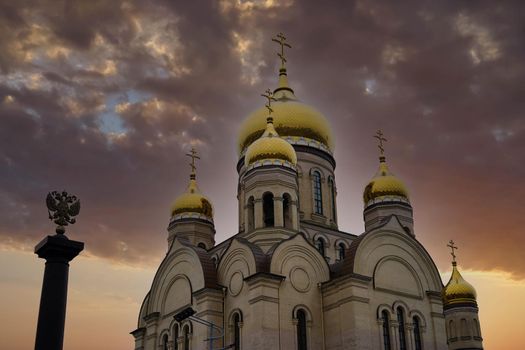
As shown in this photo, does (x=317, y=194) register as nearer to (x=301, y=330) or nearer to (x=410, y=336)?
(x=410, y=336)

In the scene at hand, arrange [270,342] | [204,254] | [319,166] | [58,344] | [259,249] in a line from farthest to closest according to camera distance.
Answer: [319,166], [204,254], [259,249], [270,342], [58,344]

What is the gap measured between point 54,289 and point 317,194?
1879 centimetres

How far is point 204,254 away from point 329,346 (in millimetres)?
6057

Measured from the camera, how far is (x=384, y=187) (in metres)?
31.8

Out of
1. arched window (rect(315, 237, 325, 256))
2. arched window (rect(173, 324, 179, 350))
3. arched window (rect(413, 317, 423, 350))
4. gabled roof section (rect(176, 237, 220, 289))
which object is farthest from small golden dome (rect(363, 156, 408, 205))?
arched window (rect(173, 324, 179, 350))

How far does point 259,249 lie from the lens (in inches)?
942

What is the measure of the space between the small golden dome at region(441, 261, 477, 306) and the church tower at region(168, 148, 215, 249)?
1129 centimetres

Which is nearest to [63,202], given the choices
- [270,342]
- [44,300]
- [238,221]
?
[44,300]

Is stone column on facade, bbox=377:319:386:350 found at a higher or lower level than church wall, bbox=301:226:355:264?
lower

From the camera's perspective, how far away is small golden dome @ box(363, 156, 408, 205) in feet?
104

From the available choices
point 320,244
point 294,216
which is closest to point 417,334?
point 320,244

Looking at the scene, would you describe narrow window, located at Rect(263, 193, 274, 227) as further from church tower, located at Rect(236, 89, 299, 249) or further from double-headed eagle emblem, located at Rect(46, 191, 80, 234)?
double-headed eagle emblem, located at Rect(46, 191, 80, 234)

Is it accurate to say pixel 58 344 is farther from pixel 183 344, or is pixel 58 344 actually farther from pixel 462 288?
pixel 462 288

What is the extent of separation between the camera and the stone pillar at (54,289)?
1230cm
